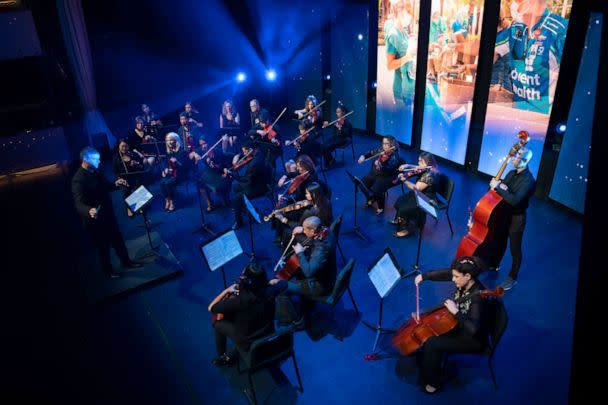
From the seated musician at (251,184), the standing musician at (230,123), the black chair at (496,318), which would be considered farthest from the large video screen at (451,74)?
the black chair at (496,318)

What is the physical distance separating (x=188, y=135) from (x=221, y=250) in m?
4.42

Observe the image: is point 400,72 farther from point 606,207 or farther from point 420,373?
point 606,207

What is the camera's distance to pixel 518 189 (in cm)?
484

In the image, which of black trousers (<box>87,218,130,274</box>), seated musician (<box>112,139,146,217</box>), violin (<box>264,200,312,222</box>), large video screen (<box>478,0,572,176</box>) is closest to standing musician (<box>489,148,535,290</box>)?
violin (<box>264,200,312,222</box>)

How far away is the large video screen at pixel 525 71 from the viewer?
6.61 metres

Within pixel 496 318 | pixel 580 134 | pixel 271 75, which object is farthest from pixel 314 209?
pixel 271 75

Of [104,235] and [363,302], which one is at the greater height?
[104,235]

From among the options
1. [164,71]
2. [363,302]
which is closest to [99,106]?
[164,71]

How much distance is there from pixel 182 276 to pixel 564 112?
21.0 feet

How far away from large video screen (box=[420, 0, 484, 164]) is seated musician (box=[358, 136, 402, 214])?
93.0 inches

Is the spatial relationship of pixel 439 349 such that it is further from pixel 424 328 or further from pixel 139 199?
pixel 139 199

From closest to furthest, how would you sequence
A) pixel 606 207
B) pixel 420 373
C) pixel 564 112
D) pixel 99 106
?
pixel 606 207 < pixel 420 373 < pixel 564 112 < pixel 99 106

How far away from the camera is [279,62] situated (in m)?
12.7

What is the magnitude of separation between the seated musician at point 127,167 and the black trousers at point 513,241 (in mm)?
5957
